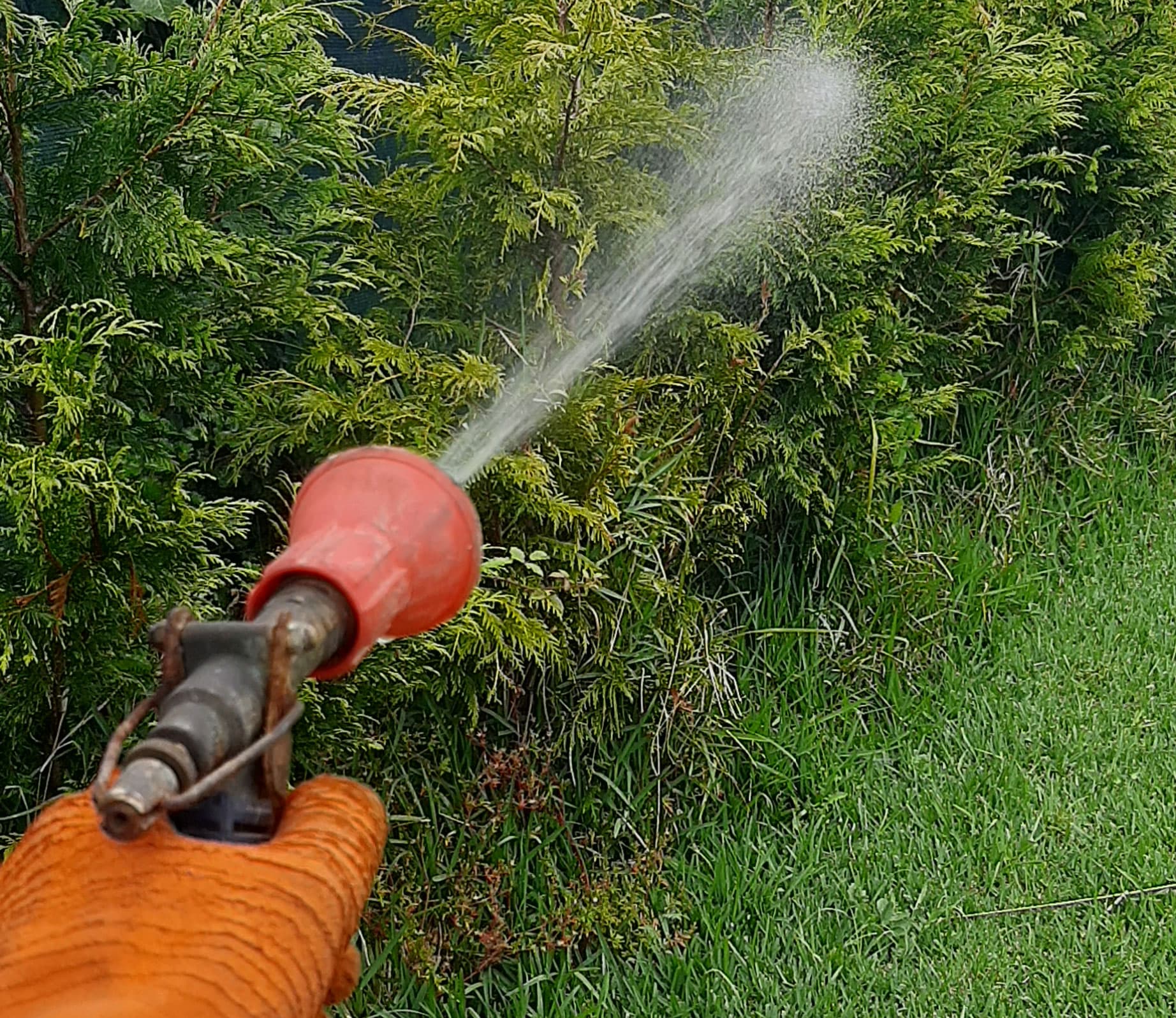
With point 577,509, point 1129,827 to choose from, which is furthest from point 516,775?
point 1129,827

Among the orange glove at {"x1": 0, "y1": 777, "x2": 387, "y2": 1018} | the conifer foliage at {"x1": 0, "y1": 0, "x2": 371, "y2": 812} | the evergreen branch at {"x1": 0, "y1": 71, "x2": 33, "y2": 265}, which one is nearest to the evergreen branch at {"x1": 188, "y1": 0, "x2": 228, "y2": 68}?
the conifer foliage at {"x1": 0, "y1": 0, "x2": 371, "y2": 812}

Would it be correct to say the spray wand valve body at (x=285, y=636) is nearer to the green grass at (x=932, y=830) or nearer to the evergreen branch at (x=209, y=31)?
the evergreen branch at (x=209, y=31)

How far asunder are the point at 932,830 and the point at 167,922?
6.87ft

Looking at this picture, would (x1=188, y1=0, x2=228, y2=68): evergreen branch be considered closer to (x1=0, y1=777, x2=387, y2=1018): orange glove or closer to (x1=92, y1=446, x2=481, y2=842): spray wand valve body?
(x1=92, y1=446, x2=481, y2=842): spray wand valve body

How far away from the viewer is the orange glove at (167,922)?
830 millimetres

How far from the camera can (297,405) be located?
2.15 meters

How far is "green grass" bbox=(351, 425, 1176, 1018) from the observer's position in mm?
2295

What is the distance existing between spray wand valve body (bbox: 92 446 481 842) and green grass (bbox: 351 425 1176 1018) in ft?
4.17

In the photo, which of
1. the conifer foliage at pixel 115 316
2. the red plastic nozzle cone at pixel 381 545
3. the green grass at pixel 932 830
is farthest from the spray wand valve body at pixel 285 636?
the green grass at pixel 932 830

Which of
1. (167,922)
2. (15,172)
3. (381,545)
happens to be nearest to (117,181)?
(15,172)

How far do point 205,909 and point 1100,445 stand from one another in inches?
142

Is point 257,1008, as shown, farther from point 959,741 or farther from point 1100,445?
point 1100,445

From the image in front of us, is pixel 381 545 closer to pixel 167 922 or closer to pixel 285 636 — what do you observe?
pixel 285 636

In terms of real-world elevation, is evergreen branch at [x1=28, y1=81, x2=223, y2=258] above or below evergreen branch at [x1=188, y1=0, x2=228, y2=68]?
below
